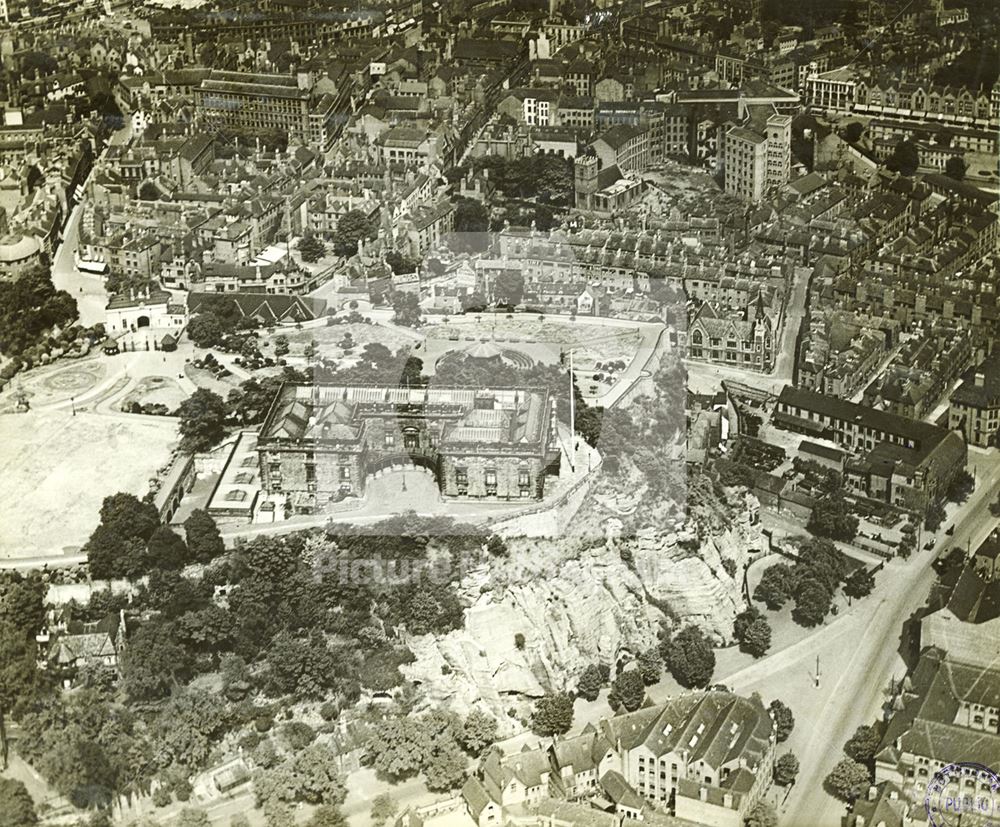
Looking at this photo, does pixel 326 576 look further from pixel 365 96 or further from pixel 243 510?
pixel 365 96

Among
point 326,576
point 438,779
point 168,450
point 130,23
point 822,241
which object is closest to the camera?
point 438,779

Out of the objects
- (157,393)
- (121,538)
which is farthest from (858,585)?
(157,393)

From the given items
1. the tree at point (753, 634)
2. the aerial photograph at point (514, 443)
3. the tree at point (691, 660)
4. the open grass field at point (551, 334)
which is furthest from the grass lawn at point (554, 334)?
the tree at point (691, 660)

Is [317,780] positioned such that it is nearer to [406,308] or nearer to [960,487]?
[960,487]

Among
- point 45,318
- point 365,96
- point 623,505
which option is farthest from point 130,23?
point 623,505

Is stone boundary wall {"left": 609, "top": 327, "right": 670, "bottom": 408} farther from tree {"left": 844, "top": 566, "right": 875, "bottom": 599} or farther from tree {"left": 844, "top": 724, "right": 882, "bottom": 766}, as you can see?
tree {"left": 844, "top": 724, "right": 882, "bottom": 766}
